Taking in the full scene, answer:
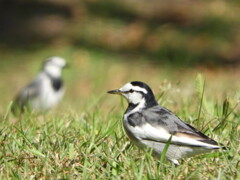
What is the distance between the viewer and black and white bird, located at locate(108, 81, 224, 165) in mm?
3395

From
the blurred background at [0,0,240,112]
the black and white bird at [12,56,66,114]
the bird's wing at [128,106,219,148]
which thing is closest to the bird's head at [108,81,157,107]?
the bird's wing at [128,106,219,148]

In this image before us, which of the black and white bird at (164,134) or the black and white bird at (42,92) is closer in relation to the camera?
the black and white bird at (164,134)

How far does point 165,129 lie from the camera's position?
11.6 feet

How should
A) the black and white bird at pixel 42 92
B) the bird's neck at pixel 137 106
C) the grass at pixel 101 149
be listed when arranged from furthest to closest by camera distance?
the black and white bird at pixel 42 92
the bird's neck at pixel 137 106
the grass at pixel 101 149

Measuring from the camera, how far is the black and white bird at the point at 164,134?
11.1 feet

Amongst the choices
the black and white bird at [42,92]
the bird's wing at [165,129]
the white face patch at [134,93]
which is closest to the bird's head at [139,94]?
the white face patch at [134,93]

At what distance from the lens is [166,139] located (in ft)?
11.4

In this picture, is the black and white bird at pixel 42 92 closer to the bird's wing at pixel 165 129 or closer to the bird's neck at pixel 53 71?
the bird's neck at pixel 53 71

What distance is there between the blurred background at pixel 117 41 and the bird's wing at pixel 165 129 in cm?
559

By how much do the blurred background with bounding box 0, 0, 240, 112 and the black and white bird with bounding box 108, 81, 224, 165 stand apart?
18.3 feet

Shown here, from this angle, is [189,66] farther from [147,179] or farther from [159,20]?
[147,179]

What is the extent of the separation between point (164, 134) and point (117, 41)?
935cm

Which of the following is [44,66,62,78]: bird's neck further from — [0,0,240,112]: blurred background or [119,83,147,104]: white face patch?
[119,83,147,104]: white face patch

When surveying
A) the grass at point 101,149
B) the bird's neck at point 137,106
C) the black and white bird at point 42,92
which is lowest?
the black and white bird at point 42,92
